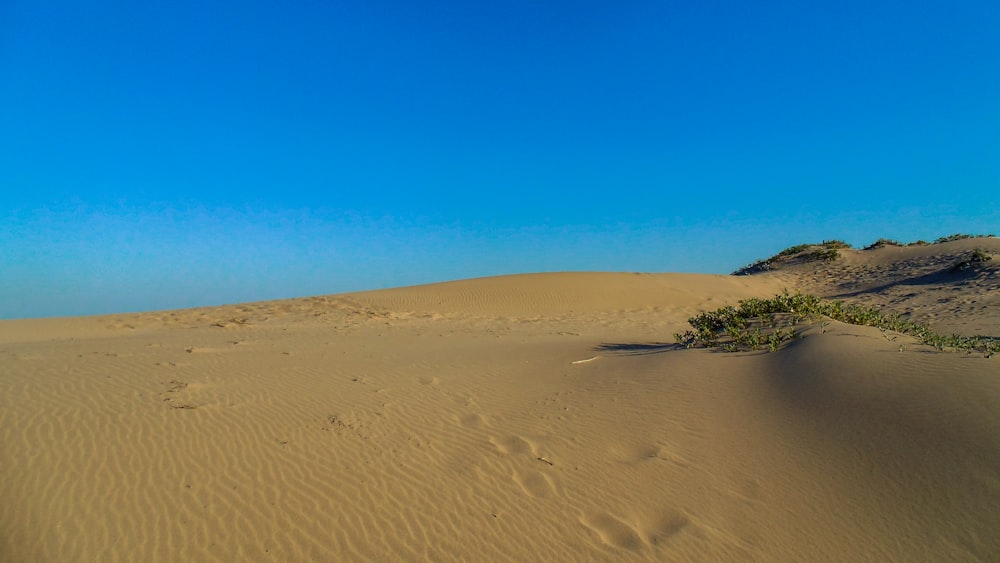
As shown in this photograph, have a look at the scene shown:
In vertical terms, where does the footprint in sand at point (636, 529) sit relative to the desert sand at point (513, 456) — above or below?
below

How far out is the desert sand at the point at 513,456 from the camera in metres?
2.91

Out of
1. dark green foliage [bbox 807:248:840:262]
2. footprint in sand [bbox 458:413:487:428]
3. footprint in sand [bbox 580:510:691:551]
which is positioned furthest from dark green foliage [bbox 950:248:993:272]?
footprint in sand [bbox 580:510:691:551]

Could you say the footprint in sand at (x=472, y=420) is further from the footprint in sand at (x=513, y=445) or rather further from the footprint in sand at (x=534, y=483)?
the footprint in sand at (x=534, y=483)

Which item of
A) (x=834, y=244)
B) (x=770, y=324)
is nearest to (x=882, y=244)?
(x=834, y=244)

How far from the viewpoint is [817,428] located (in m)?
4.03

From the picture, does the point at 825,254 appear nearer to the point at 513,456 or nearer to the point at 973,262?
the point at 973,262

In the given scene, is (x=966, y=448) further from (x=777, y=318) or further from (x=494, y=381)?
(x=777, y=318)

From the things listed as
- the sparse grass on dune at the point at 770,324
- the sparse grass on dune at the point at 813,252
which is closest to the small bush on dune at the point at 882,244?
the sparse grass on dune at the point at 813,252

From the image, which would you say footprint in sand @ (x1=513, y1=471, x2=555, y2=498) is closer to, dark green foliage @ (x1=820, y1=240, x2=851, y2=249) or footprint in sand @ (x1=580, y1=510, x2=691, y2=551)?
footprint in sand @ (x1=580, y1=510, x2=691, y2=551)

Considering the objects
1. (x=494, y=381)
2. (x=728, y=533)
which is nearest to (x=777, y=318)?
(x=494, y=381)

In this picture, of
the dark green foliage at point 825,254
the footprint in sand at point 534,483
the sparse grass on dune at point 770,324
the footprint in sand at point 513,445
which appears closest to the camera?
the footprint in sand at point 534,483

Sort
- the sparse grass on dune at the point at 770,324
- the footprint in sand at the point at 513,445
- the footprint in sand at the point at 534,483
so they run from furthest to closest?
the sparse grass on dune at the point at 770,324 < the footprint in sand at the point at 513,445 < the footprint in sand at the point at 534,483

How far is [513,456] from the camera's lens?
4.08m

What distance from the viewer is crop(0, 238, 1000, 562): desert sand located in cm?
291
